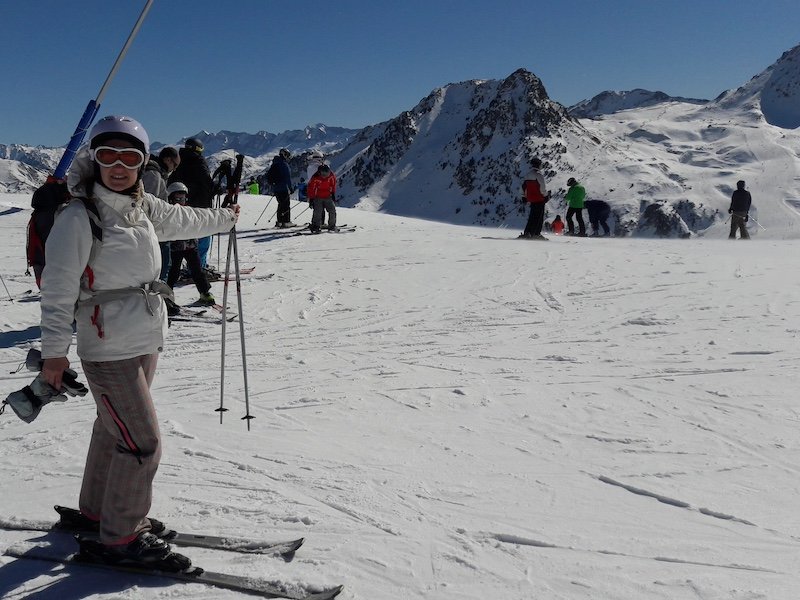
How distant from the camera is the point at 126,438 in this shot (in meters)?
2.84

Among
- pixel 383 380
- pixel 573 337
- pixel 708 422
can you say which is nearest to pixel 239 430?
pixel 383 380

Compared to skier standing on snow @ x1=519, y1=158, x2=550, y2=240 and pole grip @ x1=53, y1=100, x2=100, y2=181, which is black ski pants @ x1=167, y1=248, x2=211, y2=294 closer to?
pole grip @ x1=53, y1=100, x2=100, y2=181

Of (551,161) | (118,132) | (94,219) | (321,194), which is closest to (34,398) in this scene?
(94,219)

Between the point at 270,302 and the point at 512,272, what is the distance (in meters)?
4.60

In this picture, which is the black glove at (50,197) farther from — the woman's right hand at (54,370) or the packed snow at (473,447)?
the woman's right hand at (54,370)

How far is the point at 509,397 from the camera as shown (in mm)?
5684

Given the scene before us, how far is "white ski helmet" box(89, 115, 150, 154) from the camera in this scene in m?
2.77

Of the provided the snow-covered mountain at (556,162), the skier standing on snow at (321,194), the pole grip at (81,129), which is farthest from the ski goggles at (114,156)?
the snow-covered mountain at (556,162)

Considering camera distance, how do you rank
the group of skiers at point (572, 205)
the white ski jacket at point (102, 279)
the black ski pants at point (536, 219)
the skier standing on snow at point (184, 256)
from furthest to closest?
the black ski pants at point (536, 219)
the group of skiers at point (572, 205)
the skier standing on snow at point (184, 256)
the white ski jacket at point (102, 279)

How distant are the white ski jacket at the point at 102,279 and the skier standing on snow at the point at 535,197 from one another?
45.9ft

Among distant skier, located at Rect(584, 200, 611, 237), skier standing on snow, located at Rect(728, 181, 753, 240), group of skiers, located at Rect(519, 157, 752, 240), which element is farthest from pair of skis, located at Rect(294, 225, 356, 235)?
skier standing on snow, located at Rect(728, 181, 753, 240)

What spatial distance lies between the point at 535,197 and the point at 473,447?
1274 cm

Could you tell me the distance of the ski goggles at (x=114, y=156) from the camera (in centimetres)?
275

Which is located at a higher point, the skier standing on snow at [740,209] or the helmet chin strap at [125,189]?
the skier standing on snow at [740,209]
